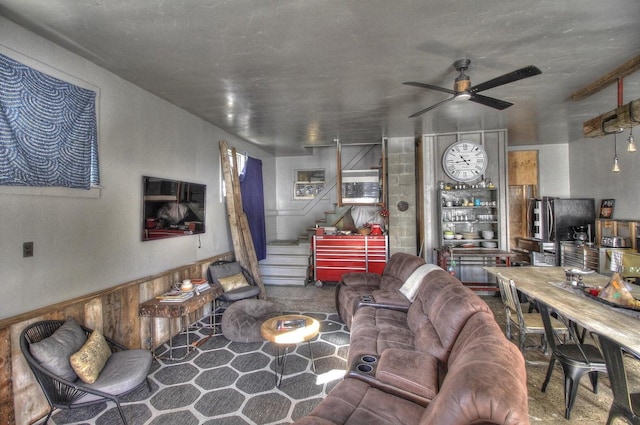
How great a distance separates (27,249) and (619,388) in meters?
3.95

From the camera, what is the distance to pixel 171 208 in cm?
364

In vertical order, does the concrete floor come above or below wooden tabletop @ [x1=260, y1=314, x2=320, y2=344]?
below

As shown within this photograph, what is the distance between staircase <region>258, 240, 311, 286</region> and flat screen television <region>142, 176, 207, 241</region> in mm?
2163

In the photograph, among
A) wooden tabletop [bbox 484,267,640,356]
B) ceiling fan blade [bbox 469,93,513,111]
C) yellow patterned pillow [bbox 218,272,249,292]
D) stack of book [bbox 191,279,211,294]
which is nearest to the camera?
wooden tabletop [bbox 484,267,640,356]

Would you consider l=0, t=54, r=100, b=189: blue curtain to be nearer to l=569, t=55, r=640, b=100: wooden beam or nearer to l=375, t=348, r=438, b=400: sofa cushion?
l=375, t=348, r=438, b=400: sofa cushion

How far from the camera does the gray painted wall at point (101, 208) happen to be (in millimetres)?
2096

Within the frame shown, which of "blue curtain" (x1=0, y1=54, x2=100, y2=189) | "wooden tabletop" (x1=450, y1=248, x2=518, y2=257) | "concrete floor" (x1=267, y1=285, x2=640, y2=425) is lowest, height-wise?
"concrete floor" (x1=267, y1=285, x2=640, y2=425)

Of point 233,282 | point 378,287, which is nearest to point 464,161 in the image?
point 378,287

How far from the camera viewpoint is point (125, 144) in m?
3.00

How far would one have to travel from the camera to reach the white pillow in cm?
314

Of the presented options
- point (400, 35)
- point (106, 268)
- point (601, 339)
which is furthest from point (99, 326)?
point (601, 339)

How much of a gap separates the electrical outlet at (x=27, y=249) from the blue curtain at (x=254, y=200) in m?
3.37

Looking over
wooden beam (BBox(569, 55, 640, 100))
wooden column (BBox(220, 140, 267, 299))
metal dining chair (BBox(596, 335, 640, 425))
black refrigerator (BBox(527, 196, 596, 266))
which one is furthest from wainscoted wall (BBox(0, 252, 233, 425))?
black refrigerator (BBox(527, 196, 596, 266))

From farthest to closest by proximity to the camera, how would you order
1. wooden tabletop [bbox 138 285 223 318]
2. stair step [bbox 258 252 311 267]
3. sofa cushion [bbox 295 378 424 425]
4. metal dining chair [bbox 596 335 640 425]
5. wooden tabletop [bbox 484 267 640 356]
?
stair step [bbox 258 252 311 267] < wooden tabletop [bbox 138 285 223 318] < wooden tabletop [bbox 484 267 640 356] < metal dining chair [bbox 596 335 640 425] < sofa cushion [bbox 295 378 424 425]
